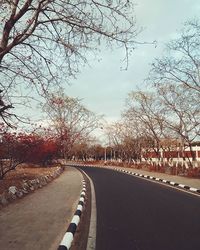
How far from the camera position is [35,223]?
932cm

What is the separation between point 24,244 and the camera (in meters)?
6.95

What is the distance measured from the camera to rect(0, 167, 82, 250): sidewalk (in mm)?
7055

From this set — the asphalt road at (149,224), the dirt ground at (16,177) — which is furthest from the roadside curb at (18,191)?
the asphalt road at (149,224)

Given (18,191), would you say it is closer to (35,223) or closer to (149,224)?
(35,223)

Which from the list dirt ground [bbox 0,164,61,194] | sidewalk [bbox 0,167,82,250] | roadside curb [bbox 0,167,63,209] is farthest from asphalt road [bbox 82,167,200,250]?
dirt ground [bbox 0,164,61,194]

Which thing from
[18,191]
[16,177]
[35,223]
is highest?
[16,177]

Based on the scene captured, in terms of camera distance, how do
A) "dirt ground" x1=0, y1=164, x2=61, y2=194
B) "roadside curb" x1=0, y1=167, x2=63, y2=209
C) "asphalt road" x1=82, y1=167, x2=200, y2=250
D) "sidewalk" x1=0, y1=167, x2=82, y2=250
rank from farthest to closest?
1. "dirt ground" x1=0, y1=164, x2=61, y2=194
2. "roadside curb" x1=0, y1=167, x2=63, y2=209
3. "sidewalk" x1=0, y1=167, x2=82, y2=250
4. "asphalt road" x1=82, y1=167, x2=200, y2=250

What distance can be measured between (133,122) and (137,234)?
4778 cm

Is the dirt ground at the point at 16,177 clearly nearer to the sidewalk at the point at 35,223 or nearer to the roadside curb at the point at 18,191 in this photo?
the roadside curb at the point at 18,191

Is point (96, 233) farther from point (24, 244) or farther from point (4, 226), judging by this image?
point (4, 226)

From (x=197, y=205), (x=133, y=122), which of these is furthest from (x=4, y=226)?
(x=133, y=122)

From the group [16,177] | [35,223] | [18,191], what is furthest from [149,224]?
[16,177]

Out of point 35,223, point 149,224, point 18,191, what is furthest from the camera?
point 18,191

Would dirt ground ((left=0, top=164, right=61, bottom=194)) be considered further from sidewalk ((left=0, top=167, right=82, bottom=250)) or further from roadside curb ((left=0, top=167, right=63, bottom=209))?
sidewalk ((left=0, top=167, right=82, bottom=250))
